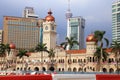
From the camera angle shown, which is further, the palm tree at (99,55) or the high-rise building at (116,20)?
the high-rise building at (116,20)

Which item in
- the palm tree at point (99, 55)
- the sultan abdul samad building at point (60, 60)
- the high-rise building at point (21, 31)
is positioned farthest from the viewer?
the high-rise building at point (21, 31)

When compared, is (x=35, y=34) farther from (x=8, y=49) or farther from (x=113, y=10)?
(x=8, y=49)

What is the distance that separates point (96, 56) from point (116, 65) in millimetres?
6315

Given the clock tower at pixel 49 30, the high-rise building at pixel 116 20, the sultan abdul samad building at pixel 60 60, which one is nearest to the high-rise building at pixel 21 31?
the high-rise building at pixel 116 20

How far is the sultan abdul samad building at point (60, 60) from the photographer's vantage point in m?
83.4

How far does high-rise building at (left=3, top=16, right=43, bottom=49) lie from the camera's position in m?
162

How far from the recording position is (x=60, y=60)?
3757 inches

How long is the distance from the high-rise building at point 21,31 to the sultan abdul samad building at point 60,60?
51781 mm

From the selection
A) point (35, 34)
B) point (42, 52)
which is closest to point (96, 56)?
point (42, 52)

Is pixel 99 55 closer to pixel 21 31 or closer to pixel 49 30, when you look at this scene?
pixel 49 30

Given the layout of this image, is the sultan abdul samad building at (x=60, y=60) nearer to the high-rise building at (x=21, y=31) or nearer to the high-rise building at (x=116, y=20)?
the high-rise building at (x=21, y=31)

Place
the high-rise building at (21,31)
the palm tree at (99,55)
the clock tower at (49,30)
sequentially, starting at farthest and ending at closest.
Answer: the high-rise building at (21,31)
the clock tower at (49,30)
the palm tree at (99,55)

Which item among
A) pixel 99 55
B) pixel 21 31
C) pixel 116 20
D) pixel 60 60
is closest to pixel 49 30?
pixel 60 60

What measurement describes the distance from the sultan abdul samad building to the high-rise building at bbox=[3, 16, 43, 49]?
51.8 metres
